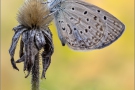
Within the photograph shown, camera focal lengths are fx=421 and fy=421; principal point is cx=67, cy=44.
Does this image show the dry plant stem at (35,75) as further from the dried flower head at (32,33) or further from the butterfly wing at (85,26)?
the butterfly wing at (85,26)

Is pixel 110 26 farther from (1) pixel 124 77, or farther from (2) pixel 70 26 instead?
(1) pixel 124 77

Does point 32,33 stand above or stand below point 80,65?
above

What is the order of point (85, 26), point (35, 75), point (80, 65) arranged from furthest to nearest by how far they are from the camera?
point (80, 65) < point (85, 26) < point (35, 75)

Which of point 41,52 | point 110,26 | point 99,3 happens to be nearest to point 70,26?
point 110,26

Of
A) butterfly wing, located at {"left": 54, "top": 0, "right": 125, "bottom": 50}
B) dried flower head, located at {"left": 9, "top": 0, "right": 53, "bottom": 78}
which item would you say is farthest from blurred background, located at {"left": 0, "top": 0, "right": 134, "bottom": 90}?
dried flower head, located at {"left": 9, "top": 0, "right": 53, "bottom": 78}

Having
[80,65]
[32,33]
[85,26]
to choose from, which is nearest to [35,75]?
[32,33]

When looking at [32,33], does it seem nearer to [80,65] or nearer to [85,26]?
[85,26]
